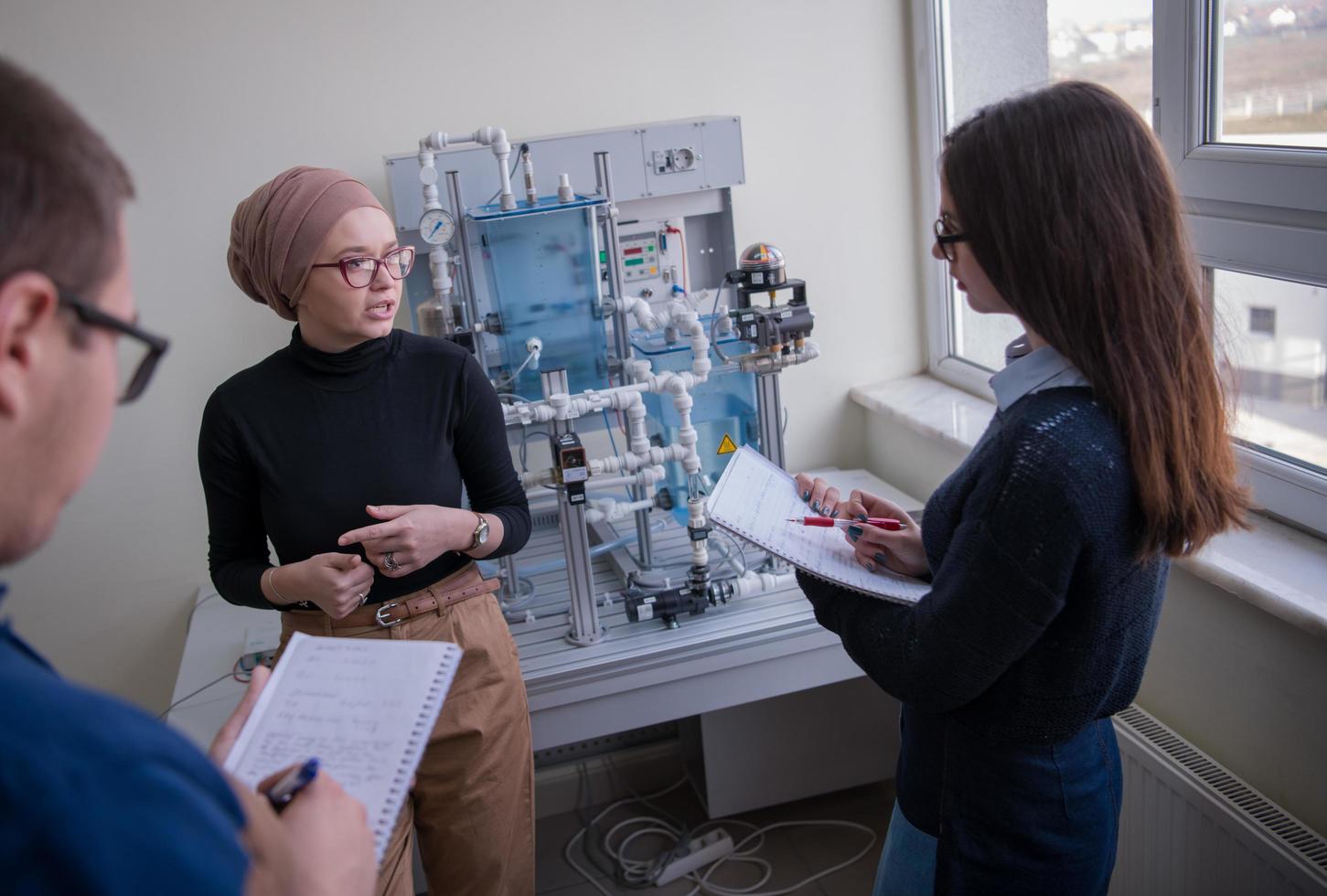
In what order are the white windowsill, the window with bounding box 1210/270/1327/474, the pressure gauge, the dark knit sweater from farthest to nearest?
1. the pressure gauge
2. the window with bounding box 1210/270/1327/474
3. the white windowsill
4. the dark knit sweater

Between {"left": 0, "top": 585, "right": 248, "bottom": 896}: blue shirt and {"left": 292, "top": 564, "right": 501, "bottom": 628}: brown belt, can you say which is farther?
{"left": 292, "top": 564, "right": 501, "bottom": 628}: brown belt

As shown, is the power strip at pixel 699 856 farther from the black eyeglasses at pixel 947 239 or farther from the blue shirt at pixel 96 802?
the blue shirt at pixel 96 802

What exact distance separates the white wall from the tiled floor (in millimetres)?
1061

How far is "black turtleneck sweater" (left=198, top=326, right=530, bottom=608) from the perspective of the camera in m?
1.42

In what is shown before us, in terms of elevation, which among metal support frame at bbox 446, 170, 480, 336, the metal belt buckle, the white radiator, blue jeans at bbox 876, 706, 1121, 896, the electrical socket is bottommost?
the white radiator

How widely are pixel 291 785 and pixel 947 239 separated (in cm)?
83

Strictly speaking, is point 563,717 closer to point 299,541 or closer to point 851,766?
point 299,541

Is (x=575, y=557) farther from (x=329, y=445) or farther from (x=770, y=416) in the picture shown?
(x=329, y=445)

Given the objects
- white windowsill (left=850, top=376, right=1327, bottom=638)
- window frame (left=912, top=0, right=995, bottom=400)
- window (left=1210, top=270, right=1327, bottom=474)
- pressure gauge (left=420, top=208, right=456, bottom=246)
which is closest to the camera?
white windowsill (left=850, top=376, right=1327, bottom=638)

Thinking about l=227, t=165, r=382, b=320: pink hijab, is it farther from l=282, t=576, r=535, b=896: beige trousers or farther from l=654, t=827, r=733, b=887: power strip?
l=654, t=827, r=733, b=887: power strip

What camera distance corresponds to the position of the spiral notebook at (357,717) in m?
0.84

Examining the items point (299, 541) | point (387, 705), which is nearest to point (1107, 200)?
point (387, 705)

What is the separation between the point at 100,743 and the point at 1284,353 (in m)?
2.77

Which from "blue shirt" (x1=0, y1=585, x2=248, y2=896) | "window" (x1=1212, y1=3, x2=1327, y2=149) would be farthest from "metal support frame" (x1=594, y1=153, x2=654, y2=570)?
"blue shirt" (x1=0, y1=585, x2=248, y2=896)
